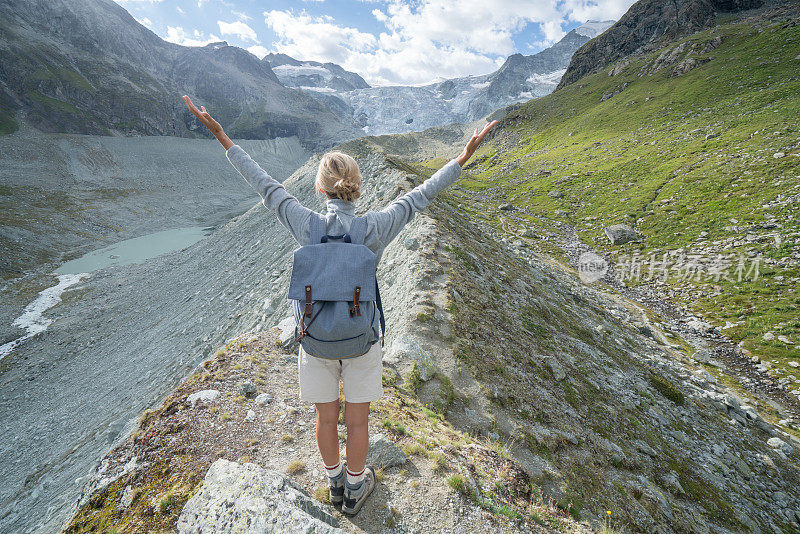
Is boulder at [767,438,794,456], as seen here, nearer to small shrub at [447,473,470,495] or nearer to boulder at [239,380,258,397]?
small shrub at [447,473,470,495]

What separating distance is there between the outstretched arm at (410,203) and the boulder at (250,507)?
3368mm

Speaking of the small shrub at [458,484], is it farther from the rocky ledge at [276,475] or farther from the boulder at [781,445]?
the boulder at [781,445]

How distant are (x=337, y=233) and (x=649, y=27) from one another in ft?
735

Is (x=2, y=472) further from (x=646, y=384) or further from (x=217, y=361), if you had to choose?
(x=646, y=384)

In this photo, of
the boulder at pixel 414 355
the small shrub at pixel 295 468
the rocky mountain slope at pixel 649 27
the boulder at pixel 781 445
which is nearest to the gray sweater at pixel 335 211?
the small shrub at pixel 295 468

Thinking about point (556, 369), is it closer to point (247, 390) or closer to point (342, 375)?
point (342, 375)

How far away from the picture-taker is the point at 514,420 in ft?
26.5

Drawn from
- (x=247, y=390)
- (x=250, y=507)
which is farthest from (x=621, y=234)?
(x=250, y=507)

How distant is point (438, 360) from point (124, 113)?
243 metres

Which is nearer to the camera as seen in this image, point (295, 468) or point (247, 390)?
point (295, 468)

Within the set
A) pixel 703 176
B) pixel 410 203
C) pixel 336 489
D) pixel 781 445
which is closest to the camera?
pixel 410 203

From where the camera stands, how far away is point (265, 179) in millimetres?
4207

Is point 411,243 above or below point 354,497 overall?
above

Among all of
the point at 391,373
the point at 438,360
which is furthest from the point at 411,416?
the point at 438,360
